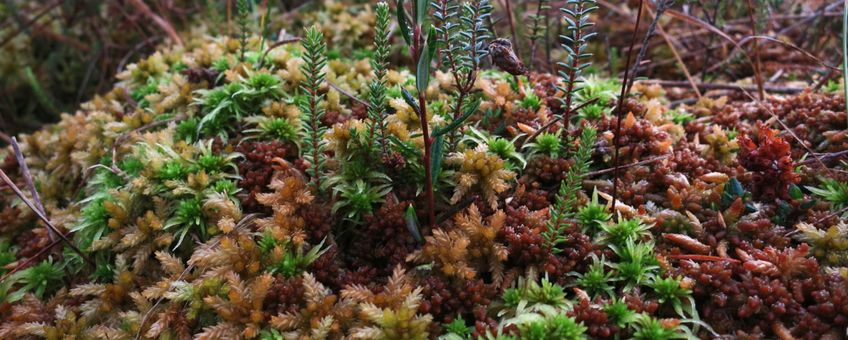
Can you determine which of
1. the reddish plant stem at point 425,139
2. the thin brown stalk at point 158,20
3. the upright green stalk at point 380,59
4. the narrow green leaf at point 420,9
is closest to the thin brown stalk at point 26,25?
the thin brown stalk at point 158,20

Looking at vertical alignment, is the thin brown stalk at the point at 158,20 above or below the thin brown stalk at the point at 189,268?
above

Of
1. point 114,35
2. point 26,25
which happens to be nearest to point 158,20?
point 114,35

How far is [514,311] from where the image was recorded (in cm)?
202

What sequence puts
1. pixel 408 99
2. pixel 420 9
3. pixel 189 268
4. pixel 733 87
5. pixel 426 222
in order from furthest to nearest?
1. pixel 733 87
2. pixel 426 222
3. pixel 189 268
4. pixel 408 99
5. pixel 420 9

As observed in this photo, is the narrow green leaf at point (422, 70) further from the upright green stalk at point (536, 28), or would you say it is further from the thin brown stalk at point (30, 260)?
the thin brown stalk at point (30, 260)

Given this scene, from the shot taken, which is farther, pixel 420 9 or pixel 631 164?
pixel 631 164

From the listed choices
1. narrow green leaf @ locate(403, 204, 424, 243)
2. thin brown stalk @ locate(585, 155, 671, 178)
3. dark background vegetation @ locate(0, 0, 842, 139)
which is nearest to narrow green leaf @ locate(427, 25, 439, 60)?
narrow green leaf @ locate(403, 204, 424, 243)

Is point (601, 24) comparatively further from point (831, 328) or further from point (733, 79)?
point (831, 328)

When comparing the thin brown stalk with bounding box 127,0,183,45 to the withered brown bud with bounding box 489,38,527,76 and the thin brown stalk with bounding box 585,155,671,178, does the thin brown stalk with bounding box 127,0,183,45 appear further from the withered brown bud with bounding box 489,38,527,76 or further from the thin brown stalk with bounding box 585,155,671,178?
the thin brown stalk with bounding box 585,155,671,178

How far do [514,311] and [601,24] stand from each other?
3533 millimetres

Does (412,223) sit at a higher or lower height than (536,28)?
lower

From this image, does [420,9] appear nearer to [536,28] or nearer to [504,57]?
[504,57]

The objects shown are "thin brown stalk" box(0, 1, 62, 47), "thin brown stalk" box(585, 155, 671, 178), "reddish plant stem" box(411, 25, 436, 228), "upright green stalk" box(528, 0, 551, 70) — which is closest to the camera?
"reddish plant stem" box(411, 25, 436, 228)

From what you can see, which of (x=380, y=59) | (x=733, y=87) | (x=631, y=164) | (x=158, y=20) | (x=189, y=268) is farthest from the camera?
(x=158, y=20)
